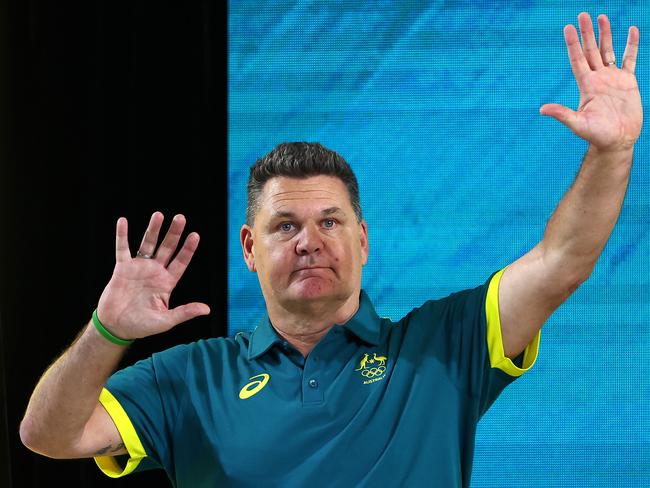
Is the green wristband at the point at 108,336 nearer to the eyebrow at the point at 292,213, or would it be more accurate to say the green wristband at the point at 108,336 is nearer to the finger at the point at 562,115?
the eyebrow at the point at 292,213

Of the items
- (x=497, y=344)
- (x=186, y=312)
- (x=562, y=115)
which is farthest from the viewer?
(x=497, y=344)

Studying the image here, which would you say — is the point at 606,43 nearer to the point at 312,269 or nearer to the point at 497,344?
the point at 497,344

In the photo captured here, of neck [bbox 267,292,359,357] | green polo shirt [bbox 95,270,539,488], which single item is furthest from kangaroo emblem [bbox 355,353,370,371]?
neck [bbox 267,292,359,357]

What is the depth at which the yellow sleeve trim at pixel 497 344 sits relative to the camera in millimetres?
1808

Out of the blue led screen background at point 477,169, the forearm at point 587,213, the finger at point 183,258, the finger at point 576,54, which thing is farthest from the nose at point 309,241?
the blue led screen background at point 477,169

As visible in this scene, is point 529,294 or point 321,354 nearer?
point 529,294

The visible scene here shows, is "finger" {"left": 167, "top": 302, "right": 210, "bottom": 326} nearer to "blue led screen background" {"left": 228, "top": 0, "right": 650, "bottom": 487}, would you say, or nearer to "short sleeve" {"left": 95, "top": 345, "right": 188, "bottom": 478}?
"short sleeve" {"left": 95, "top": 345, "right": 188, "bottom": 478}

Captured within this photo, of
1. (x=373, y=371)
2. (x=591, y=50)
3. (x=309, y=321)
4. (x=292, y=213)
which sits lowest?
(x=373, y=371)

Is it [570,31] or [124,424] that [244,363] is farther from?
[570,31]

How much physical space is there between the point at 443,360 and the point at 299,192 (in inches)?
18.6

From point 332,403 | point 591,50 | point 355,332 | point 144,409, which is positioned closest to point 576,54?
point 591,50

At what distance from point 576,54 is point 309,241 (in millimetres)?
639

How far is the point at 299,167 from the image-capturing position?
2.03m

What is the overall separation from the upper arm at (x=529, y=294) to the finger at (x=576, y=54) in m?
0.33
